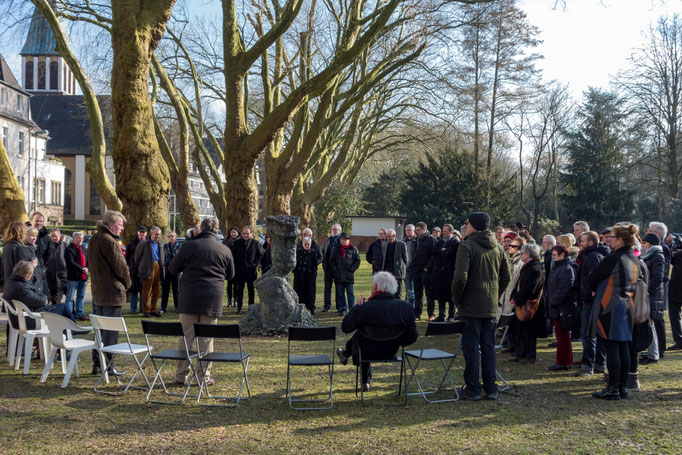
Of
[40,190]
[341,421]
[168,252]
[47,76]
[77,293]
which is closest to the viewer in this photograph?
[341,421]

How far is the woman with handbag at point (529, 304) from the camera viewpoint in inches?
321

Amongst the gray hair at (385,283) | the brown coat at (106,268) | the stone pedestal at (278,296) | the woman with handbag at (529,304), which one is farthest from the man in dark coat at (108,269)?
the woman with handbag at (529,304)

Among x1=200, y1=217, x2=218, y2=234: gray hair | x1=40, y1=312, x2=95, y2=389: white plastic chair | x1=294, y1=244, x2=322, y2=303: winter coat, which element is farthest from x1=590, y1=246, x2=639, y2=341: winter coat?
x1=294, y1=244, x2=322, y2=303: winter coat

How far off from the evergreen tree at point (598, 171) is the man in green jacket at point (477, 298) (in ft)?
117

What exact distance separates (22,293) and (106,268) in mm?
1495

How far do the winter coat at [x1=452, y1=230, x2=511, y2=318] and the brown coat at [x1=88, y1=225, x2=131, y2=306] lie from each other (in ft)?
12.8

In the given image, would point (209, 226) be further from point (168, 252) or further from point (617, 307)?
point (168, 252)

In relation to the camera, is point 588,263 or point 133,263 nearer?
point 588,263

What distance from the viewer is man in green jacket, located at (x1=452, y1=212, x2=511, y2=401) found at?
6.37 m

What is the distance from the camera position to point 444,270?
11578mm

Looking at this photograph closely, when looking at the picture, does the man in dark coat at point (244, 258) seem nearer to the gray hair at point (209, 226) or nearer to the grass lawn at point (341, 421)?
the grass lawn at point (341, 421)

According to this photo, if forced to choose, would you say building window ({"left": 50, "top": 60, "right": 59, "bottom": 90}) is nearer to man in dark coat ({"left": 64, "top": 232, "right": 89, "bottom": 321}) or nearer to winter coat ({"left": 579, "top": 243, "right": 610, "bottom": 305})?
man in dark coat ({"left": 64, "top": 232, "right": 89, "bottom": 321})

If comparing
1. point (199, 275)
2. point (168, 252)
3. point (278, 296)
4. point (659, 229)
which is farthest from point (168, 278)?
point (659, 229)

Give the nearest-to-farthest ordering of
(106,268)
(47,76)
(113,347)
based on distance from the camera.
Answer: (113,347) < (106,268) < (47,76)
